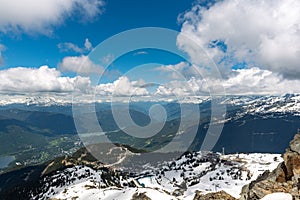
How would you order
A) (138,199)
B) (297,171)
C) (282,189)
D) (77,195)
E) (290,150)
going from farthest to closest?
(77,195) < (138,199) < (290,150) < (297,171) < (282,189)

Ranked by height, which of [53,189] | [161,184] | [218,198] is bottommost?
[53,189]

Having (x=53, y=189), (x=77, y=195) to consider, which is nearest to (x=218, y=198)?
(x=77, y=195)

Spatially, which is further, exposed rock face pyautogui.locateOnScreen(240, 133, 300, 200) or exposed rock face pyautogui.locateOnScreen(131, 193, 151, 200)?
exposed rock face pyautogui.locateOnScreen(131, 193, 151, 200)

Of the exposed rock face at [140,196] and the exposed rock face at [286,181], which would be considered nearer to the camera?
the exposed rock face at [286,181]

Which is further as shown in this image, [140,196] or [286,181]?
[140,196]

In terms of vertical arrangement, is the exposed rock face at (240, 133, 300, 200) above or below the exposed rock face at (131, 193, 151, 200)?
above

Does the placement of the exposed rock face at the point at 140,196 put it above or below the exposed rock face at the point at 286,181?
below

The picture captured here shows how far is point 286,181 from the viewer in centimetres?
4053

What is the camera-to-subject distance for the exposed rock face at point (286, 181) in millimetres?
35162

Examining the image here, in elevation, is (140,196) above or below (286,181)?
below

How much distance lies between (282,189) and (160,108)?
45.5 m

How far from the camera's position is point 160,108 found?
7806cm

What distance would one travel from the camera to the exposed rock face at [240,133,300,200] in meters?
35.2

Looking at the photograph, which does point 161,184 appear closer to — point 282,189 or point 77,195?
point 77,195
